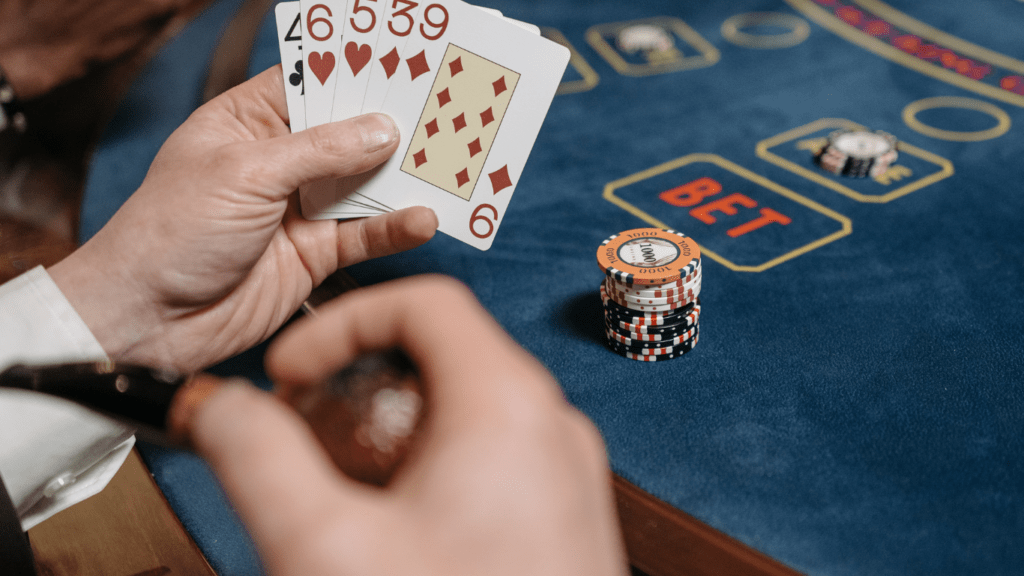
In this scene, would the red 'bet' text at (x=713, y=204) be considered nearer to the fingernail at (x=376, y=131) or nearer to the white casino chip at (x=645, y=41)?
the fingernail at (x=376, y=131)

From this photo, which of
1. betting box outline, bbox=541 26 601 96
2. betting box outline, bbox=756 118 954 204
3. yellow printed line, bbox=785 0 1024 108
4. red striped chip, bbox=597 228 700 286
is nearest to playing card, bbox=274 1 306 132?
red striped chip, bbox=597 228 700 286

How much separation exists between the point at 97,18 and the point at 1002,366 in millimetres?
3440

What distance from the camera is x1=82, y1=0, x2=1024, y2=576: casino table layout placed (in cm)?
103

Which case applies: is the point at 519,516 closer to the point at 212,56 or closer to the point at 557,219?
the point at 557,219

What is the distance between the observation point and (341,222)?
1.61 meters

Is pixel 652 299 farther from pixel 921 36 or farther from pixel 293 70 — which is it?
pixel 921 36

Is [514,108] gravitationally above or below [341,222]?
above

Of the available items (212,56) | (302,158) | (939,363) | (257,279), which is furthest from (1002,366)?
(212,56)

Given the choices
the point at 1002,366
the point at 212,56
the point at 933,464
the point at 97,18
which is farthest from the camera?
the point at 97,18

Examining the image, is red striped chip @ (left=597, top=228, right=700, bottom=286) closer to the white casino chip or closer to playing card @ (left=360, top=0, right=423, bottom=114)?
playing card @ (left=360, top=0, right=423, bottom=114)

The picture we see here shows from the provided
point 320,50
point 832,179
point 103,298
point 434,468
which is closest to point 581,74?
point 832,179

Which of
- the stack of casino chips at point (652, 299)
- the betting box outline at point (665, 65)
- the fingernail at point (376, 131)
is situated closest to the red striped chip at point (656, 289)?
the stack of casino chips at point (652, 299)

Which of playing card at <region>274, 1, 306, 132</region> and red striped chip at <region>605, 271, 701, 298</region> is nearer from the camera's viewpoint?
red striped chip at <region>605, 271, 701, 298</region>

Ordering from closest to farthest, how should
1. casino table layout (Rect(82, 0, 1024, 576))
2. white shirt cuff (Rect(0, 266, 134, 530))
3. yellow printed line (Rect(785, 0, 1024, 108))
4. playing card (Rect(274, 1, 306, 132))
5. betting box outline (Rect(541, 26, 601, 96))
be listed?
casino table layout (Rect(82, 0, 1024, 576)) → white shirt cuff (Rect(0, 266, 134, 530)) → playing card (Rect(274, 1, 306, 132)) → yellow printed line (Rect(785, 0, 1024, 108)) → betting box outline (Rect(541, 26, 601, 96))
